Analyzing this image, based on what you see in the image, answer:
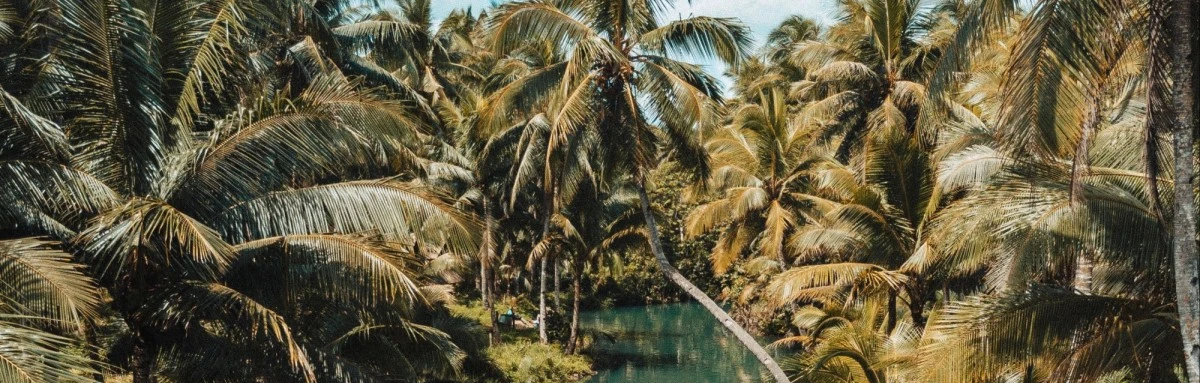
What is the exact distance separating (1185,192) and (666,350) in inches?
918

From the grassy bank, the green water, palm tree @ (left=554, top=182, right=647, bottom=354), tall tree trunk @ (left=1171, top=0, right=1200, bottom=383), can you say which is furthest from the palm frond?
the green water

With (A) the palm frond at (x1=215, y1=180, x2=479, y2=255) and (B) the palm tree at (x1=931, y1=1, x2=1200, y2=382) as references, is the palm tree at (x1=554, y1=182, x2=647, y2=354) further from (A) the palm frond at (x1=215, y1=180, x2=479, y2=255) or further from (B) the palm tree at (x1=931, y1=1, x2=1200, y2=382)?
(B) the palm tree at (x1=931, y1=1, x2=1200, y2=382)

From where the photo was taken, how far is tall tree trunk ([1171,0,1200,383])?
538 centimetres

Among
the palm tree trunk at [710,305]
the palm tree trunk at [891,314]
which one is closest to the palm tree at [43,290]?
the palm tree trunk at [710,305]

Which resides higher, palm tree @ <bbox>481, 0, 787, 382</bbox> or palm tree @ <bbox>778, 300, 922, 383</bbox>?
palm tree @ <bbox>481, 0, 787, 382</bbox>

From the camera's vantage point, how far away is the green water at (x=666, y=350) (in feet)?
78.5

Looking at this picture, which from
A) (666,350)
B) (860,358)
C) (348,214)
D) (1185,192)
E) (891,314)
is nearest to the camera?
(1185,192)

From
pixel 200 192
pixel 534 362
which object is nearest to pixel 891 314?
pixel 200 192

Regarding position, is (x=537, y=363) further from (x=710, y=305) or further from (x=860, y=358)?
(x=860, y=358)

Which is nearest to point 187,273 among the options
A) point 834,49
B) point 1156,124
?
point 1156,124

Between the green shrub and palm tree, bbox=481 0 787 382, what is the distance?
906 cm

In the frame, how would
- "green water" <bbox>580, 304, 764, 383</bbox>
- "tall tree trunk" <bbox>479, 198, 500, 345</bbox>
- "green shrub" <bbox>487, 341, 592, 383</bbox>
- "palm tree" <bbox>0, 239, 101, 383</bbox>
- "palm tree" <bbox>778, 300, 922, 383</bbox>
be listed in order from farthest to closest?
"green water" <bbox>580, 304, 764, 383</bbox>
"tall tree trunk" <bbox>479, 198, 500, 345</bbox>
"green shrub" <bbox>487, 341, 592, 383</bbox>
"palm tree" <bbox>778, 300, 922, 383</bbox>
"palm tree" <bbox>0, 239, 101, 383</bbox>

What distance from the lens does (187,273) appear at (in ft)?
24.5

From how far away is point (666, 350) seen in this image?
28125 millimetres
